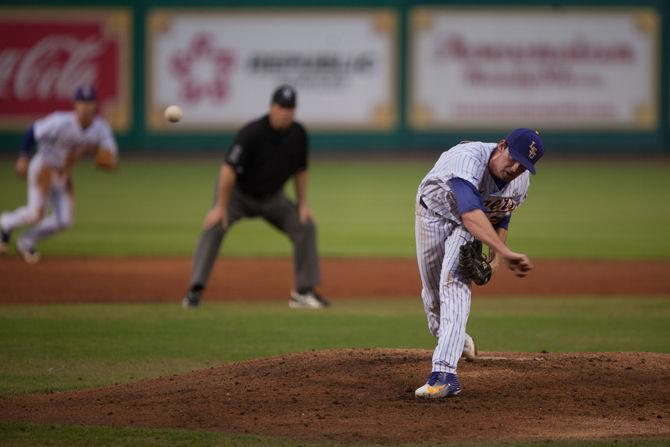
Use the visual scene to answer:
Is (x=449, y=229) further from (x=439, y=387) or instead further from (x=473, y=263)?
(x=439, y=387)

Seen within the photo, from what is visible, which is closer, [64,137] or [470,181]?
[470,181]

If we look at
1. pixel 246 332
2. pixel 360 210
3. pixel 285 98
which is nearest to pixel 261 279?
pixel 285 98

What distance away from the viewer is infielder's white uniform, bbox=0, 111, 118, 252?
1306 cm

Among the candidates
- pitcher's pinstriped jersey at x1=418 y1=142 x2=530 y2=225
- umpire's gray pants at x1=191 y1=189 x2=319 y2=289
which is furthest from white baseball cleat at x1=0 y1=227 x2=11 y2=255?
pitcher's pinstriped jersey at x1=418 y1=142 x2=530 y2=225

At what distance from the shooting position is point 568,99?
2723cm

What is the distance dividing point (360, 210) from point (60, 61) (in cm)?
1030

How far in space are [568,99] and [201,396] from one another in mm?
22209

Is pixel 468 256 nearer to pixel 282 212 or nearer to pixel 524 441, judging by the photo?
pixel 524 441

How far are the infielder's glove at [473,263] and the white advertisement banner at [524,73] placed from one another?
21106mm

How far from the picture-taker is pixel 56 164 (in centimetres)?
1326

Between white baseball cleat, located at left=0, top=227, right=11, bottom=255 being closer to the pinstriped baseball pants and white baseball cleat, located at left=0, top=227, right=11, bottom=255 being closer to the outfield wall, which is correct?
the pinstriped baseball pants

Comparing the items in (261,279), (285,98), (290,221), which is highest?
(285,98)

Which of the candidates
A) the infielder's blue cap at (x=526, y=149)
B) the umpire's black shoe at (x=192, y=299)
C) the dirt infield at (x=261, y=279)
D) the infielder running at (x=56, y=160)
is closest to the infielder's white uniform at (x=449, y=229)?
the infielder's blue cap at (x=526, y=149)

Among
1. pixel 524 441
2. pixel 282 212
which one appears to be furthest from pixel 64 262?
pixel 524 441
